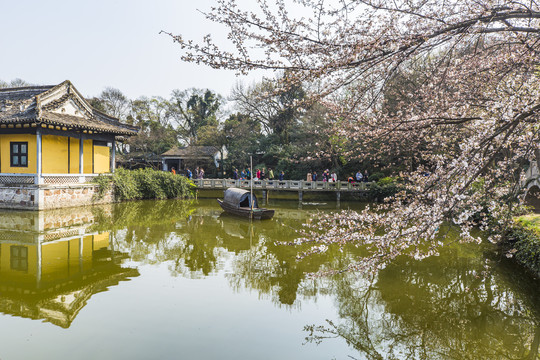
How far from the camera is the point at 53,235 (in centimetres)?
1138

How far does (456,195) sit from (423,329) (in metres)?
3.25

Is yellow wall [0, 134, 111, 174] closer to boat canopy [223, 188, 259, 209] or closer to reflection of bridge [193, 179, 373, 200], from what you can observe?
boat canopy [223, 188, 259, 209]

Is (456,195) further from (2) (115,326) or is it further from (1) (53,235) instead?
(1) (53,235)

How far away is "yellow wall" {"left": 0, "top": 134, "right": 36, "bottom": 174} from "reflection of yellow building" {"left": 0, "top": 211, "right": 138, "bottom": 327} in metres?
4.95

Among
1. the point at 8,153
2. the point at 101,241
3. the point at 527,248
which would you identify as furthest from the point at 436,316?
the point at 8,153

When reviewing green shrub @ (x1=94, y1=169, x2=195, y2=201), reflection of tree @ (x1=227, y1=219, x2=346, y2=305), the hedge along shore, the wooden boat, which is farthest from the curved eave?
the hedge along shore

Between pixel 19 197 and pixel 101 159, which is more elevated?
pixel 101 159

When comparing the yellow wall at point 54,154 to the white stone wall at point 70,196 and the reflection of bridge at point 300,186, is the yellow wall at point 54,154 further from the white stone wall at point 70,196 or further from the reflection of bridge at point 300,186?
the reflection of bridge at point 300,186

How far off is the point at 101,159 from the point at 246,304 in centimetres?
1690

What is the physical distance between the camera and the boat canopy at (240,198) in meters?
16.5

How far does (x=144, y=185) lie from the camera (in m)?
21.9

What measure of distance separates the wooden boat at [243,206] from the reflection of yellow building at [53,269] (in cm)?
582

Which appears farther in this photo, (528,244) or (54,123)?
(54,123)

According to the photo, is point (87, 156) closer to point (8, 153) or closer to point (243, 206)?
point (8, 153)
